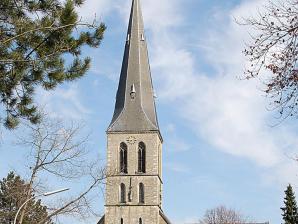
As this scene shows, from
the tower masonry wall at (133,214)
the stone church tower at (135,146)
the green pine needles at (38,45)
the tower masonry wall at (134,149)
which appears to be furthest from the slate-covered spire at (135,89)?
the green pine needles at (38,45)

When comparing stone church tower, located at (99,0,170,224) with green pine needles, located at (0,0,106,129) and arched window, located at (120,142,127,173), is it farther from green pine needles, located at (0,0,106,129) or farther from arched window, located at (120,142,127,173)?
green pine needles, located at (0,0,106,129)

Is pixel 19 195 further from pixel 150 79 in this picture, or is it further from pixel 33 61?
pixel 150 79

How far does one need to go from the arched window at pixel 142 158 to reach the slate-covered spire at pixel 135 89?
1474 mm

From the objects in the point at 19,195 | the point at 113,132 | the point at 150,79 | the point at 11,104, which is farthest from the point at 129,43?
the point at 11,104

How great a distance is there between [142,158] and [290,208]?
14.0 meters

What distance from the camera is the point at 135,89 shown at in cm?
5616

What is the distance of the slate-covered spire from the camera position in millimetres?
55469

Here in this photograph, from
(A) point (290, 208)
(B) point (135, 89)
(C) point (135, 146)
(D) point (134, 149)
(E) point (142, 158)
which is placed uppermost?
(B) point (135, 89)

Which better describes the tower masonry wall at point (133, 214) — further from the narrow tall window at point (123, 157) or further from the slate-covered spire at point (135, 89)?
the slate-covered spire at point (135, 89)

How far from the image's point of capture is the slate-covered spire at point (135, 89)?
55.5 m

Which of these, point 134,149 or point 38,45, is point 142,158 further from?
point 38,45

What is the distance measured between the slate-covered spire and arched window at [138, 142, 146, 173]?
147 centimetres

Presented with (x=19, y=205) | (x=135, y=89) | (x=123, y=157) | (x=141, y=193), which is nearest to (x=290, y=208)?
(x=141, y=193)

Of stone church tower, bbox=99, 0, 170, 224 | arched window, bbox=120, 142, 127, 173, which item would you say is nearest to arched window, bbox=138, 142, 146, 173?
stone church tower, bbox=99, 0, 170, 224
